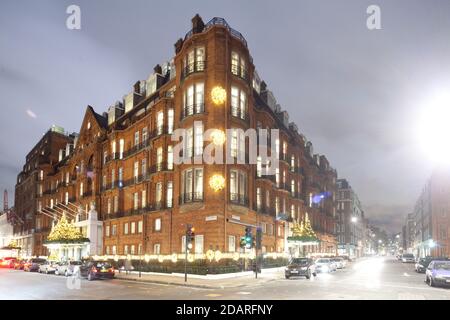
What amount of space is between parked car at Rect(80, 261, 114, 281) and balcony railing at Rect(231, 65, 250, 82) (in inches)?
788

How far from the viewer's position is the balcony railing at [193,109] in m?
39.9

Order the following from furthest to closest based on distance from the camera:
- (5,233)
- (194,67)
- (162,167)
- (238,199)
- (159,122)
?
(5,233) < (159,122) < (162,167) < (194,67) < (238,199)

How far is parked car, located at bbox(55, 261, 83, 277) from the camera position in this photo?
126 ft

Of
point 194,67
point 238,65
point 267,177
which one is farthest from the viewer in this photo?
point 267,177

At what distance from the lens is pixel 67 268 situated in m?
40.4

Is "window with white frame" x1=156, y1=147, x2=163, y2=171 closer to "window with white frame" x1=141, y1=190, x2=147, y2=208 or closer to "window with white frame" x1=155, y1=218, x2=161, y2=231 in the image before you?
"window with white frame" x1=141, y1=190, x2=147, y2=208

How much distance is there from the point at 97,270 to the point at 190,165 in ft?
38.1

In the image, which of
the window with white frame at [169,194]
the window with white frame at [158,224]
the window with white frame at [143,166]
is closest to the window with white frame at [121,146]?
the window with white frame at [143,166]

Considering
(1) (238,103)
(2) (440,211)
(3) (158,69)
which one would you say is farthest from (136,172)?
(2) (440,211)

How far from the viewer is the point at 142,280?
3247cm

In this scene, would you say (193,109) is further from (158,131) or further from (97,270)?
(97,270)

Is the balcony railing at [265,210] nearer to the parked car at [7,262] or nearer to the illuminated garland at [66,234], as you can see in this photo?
the illuminated garland at [66,234]

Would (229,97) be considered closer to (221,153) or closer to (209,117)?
(209,117)

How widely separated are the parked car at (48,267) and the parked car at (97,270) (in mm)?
10071
